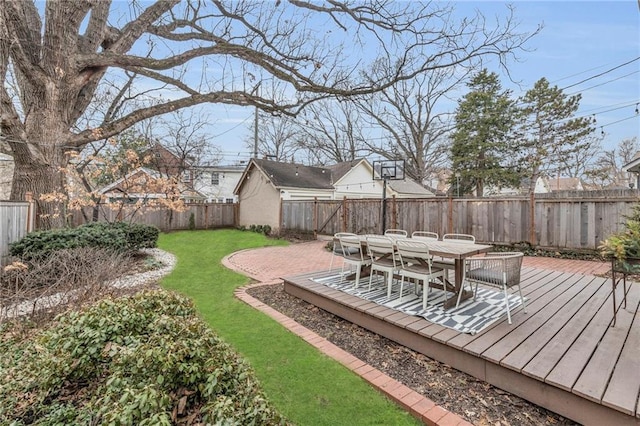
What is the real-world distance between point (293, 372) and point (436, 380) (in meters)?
1.43

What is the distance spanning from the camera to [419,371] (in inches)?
Answer: 124

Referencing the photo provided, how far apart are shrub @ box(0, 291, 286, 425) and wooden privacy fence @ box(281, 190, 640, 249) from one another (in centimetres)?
873

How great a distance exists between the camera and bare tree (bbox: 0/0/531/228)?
6.71m

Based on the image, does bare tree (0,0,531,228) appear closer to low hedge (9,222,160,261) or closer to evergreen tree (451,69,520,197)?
low hedge (9,222,160,261)

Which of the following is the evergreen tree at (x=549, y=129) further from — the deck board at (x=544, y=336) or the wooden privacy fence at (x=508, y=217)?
the deck board at (x=544, y=336)

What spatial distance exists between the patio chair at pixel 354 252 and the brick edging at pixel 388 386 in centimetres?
154

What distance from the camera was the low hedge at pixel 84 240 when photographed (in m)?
6.02

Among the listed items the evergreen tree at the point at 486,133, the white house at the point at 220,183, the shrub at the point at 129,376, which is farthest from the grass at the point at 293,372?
the evergreen tree at the point at 486,133

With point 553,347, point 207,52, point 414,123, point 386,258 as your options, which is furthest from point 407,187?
point 553,347

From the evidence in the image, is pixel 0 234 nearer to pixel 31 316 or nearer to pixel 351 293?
pixel 31 316

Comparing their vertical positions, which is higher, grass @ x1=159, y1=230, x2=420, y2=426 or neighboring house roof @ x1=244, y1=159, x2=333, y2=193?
neighboring house roof @ x1=244, y1=159, x2=333, y2=193

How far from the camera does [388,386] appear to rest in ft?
9.30

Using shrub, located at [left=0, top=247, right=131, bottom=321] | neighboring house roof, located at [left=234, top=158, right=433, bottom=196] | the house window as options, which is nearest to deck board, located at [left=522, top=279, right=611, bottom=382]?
shrub, located at [left=0, top=247, right=131, bottom=321]

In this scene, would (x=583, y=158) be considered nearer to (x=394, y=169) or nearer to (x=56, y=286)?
(x=394, y=169)
